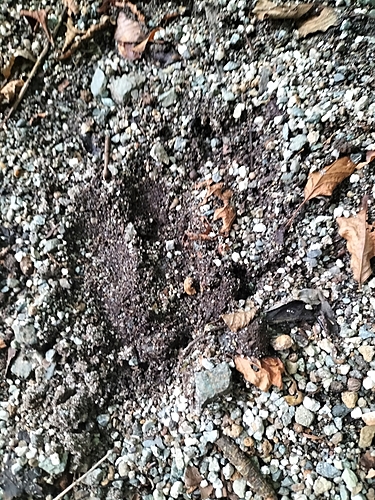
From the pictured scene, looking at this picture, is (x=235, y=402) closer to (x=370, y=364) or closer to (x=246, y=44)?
(x=370, y=364)

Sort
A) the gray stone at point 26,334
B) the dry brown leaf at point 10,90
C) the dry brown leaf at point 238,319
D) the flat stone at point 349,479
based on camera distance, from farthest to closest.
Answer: the dry brown leaf at point 10,90, the gray stone at point 26,334, the dry brown leaf at point 238,319, the flat stone at point 349,479

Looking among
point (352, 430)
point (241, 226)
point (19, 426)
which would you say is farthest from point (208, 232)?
point (19, 426)

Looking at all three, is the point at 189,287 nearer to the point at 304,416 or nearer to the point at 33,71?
the point at 304,416

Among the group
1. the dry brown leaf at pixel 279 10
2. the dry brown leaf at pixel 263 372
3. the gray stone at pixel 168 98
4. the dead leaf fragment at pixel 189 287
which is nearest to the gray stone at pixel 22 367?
the dead leaf fragment at pixel 189 287

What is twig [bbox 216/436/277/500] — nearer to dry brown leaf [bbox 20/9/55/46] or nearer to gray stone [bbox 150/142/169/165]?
gray stone [bbox 150/142/169/165]

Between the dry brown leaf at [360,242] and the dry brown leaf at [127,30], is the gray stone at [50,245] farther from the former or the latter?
the dry brown leaf at [360,242]

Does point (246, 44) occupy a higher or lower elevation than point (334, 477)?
higher

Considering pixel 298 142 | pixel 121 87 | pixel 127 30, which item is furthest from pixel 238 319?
pixel 127 30
